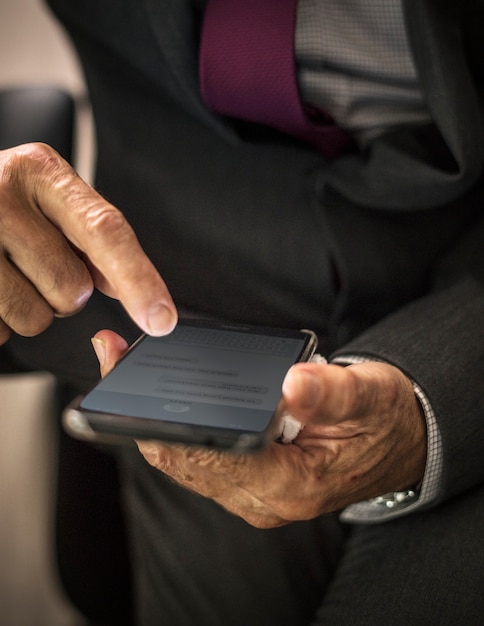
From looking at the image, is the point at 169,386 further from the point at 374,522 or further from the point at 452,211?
the point at 452,211

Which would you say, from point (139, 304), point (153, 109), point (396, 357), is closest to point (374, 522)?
point (396, 357)

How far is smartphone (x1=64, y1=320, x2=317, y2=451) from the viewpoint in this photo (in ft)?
0.94

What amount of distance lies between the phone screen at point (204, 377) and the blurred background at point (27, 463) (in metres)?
0.30

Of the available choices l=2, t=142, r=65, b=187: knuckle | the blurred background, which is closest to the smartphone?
l=2, t=142, r=65, b=187: knuckle

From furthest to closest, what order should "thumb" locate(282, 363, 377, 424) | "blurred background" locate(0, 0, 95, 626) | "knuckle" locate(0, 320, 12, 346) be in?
"blurred background" locate(0, 0, 95, 626) → "knuckle" locate(0, 320, 12, 346) → "thumb" locate(282, 363, 377, 424)

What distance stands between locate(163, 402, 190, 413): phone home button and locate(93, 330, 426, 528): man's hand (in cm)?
2

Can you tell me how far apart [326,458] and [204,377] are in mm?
78

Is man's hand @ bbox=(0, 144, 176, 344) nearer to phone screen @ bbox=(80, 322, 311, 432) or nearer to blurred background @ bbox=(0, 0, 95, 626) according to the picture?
phone screen @ bbox=(80, 322, 311, 432)

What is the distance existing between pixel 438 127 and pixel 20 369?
34 cm

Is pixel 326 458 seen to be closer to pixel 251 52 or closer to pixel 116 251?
pixel 116 251

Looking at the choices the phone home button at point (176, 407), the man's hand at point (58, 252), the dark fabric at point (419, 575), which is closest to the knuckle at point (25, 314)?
the man's hand at point (58, 252)

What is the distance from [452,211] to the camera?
1.70 feet

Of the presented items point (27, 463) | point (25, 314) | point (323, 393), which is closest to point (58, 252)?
point (25, 314)

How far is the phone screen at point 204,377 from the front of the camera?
30 cm
